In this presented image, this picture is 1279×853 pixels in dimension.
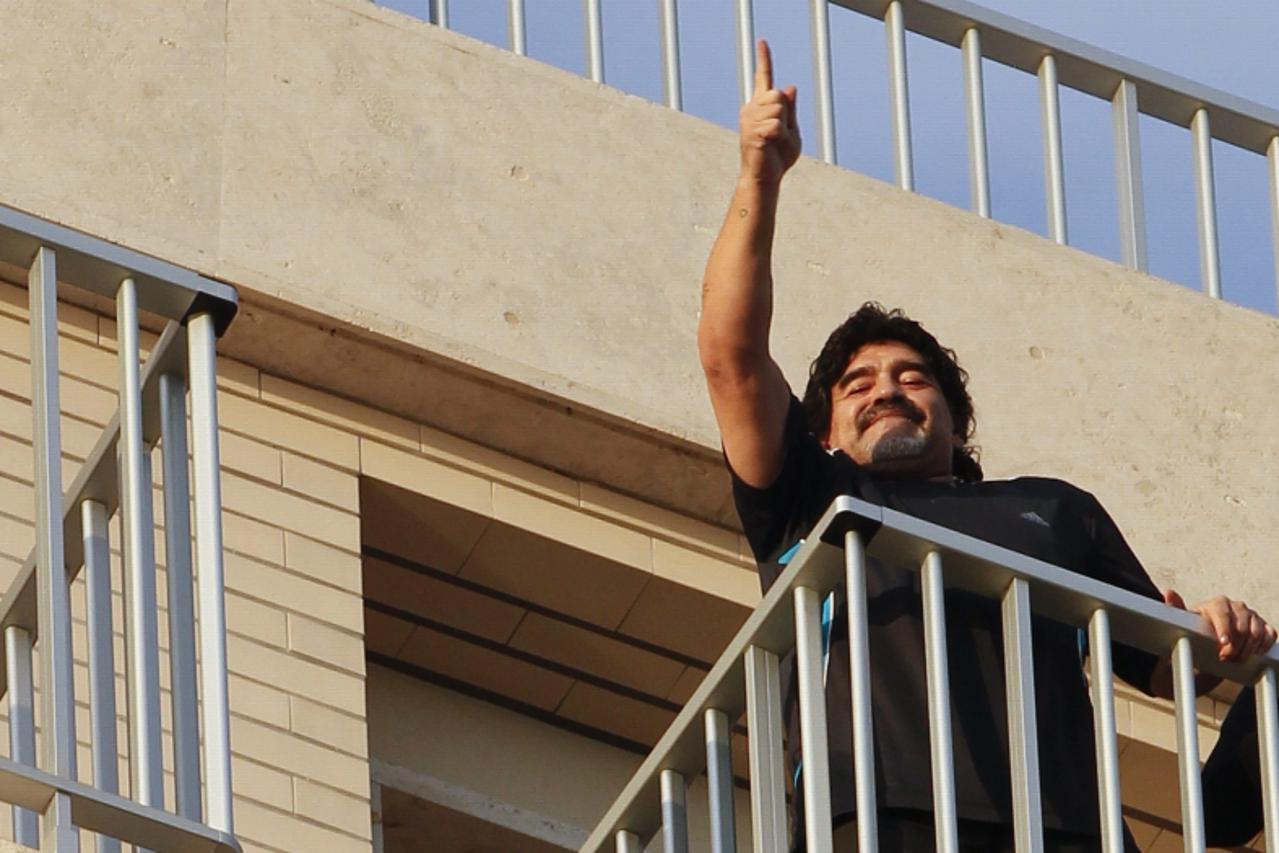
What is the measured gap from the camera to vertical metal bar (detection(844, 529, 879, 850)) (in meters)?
5.87

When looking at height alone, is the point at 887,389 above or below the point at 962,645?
above

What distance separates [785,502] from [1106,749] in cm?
89

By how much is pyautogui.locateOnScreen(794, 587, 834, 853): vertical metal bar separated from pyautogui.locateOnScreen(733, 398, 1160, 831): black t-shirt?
0.24m

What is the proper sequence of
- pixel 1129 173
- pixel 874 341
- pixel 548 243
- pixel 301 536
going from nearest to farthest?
pixel 874 341 < pixel 301 536 < pixel 548 243 < pixel 1129 173

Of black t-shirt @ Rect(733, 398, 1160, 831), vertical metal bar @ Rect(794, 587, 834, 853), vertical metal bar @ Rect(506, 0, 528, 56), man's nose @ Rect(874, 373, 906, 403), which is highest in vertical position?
vertical metal bar @ Rect(506, 0, 528, 56)

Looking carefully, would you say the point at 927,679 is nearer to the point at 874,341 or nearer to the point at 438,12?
the point at 874,341

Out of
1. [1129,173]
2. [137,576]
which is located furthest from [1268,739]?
[1129,173]

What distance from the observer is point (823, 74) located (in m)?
10.3

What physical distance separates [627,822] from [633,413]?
2.79 meters

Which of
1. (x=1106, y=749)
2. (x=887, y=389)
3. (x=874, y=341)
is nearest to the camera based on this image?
(x=1106, y=749)

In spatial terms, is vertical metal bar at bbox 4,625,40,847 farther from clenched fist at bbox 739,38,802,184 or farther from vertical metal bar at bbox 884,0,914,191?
vertical metal bar at bbox 884,0,914,191

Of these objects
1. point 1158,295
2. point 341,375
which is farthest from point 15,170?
point 1158,295

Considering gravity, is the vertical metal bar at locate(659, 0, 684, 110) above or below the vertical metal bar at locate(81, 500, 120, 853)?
above

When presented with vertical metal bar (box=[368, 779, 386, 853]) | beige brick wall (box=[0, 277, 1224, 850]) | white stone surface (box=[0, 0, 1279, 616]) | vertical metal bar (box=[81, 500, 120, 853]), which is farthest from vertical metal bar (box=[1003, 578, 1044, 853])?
white stone surface (box=[0, 0, 1279, 616])
